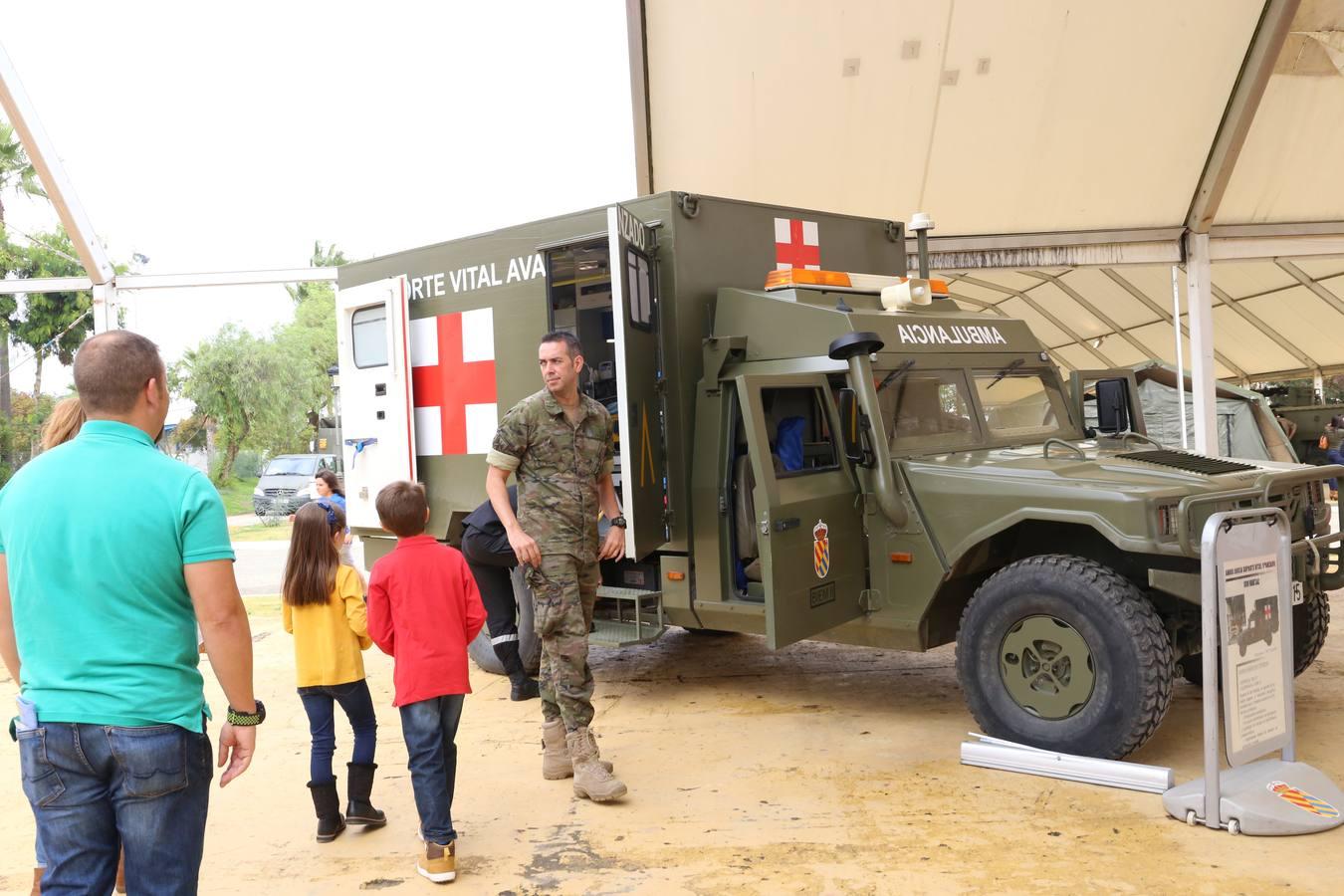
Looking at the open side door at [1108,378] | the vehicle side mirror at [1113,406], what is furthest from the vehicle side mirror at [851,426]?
the vehicle side mirror at [1113,406]

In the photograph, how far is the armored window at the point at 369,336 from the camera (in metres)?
6.85

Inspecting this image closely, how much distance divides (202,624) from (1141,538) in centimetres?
343

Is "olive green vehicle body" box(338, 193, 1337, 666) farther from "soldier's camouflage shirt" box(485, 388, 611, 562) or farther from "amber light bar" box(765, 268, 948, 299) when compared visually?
"soldier's camouflage shirt" box(485, 388, 611, 562)

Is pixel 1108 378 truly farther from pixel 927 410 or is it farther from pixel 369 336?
pixel 369 336

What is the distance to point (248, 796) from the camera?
14.8 ft

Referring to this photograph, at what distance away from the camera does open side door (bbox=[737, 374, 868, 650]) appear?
4.54 meters

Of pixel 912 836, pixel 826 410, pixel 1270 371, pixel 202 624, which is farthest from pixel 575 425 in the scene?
pixel 1270 371

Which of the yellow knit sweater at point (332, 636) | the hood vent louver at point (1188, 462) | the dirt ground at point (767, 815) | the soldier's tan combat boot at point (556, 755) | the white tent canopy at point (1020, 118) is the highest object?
the white tent canopy at point (1020, 118)

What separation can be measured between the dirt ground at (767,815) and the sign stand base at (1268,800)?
8 centimetres

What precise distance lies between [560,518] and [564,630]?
45 cm

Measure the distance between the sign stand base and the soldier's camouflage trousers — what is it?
7.33 ft

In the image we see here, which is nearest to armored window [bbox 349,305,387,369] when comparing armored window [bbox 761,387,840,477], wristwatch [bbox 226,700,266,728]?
armored window [bbox 761,387,840,477]

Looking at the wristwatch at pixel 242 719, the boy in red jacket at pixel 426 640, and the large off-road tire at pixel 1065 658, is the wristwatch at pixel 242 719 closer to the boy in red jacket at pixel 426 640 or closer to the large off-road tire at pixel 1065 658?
the boy in red jacket at pixel 426 640

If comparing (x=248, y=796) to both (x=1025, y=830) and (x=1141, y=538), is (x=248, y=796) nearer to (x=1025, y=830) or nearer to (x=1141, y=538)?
(x=1025, y=830)
